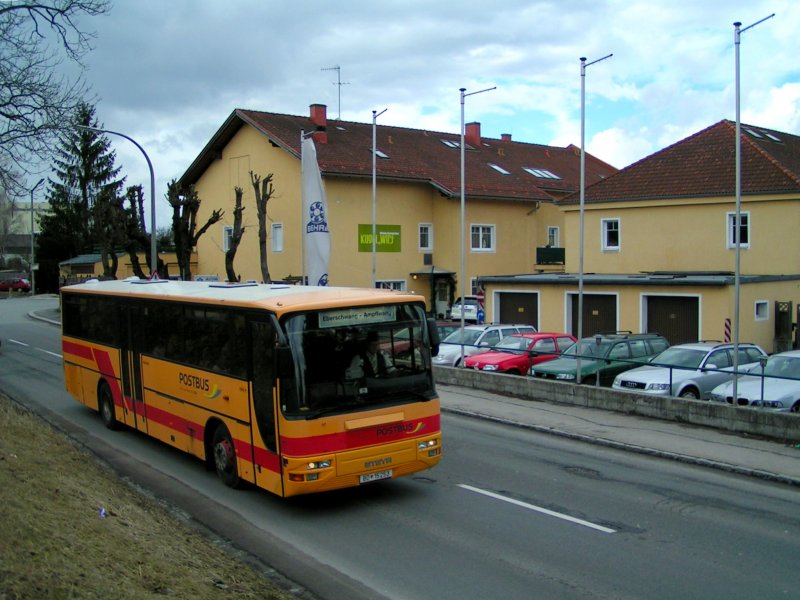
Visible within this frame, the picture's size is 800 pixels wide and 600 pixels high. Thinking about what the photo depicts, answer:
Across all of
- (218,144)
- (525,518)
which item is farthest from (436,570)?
(218,144)

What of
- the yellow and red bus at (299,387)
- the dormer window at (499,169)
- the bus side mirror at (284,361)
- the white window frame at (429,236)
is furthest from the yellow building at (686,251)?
the bus side mirror at (284,361)

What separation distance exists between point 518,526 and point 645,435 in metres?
6.62

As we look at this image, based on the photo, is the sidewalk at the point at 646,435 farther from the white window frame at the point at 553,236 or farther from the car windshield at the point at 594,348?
the white window frame at the point at 553,236

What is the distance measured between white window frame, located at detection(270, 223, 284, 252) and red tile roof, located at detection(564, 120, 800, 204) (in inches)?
612

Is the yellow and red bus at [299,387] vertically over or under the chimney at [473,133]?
under

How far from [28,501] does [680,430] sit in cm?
1193

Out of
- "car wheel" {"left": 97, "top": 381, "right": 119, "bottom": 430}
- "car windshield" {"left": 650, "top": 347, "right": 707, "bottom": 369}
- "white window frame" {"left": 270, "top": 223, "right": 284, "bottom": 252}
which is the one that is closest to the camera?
"car wheel" {"left": 97, "top": 381, "right": 119, "bottom": 430}

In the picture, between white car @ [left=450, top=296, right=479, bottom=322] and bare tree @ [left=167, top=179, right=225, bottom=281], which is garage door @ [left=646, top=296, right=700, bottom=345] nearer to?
white car @ [left=450, top=296, right=479, bottom=322]

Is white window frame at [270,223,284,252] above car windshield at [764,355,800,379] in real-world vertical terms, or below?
above

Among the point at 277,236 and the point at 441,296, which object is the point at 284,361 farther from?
the point at 441,296

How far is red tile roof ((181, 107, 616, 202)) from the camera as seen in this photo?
143ft

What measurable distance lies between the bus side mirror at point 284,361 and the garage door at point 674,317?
21358 mm

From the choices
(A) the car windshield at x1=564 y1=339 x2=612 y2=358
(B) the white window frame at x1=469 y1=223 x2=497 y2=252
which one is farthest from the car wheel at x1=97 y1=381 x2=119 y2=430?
(B) the white window frame at x1=469 y1=223 x2=497 y2=252

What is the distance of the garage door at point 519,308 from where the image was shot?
107 feet
